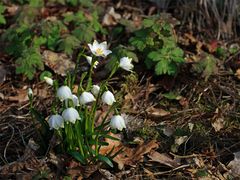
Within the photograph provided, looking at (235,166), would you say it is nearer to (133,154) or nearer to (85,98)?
(133,154)

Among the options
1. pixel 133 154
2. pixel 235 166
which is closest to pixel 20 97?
pixel 133 154

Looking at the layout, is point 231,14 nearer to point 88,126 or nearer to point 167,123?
point 167,123

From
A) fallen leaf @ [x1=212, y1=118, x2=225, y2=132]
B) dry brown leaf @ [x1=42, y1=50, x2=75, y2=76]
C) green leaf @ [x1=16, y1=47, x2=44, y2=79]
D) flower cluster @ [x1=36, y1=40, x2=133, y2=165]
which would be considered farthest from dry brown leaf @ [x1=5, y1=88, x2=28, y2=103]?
fallen leaf @ [x1=212, y1=118, x2=225, y2=132]

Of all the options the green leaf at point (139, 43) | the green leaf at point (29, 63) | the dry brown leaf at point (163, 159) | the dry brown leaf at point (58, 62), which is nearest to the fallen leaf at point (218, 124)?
the dry brown leaf at point (163, 159)

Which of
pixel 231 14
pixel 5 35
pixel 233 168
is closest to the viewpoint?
pixel 233 168

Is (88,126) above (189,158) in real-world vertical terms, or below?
above

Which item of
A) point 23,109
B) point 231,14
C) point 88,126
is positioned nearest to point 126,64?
point 88,126
